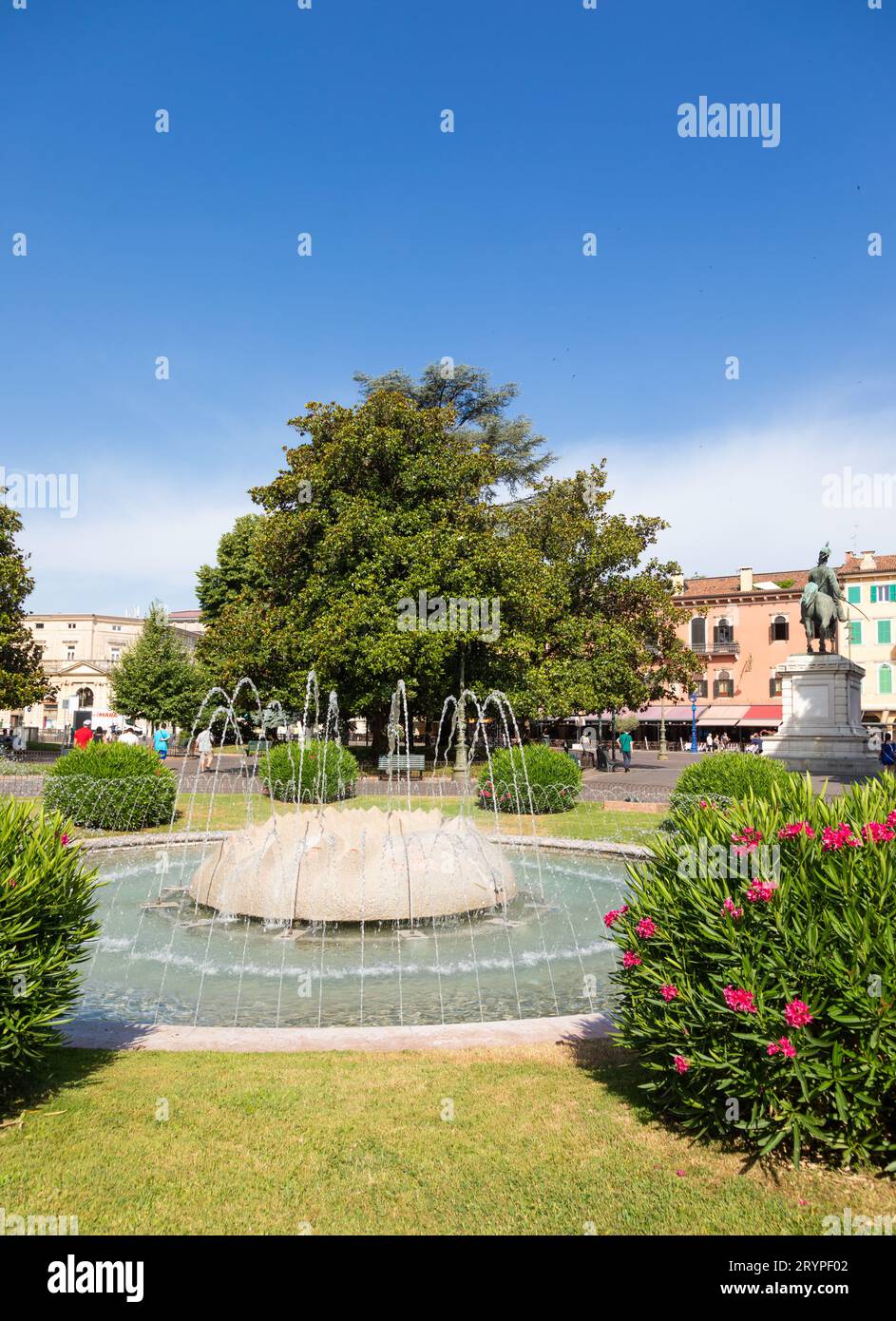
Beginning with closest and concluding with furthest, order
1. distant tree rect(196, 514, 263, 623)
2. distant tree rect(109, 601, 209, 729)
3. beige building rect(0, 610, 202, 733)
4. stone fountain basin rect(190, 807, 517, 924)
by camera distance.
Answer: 1. stone fountain basin rect(190, 807, 517, 924)
2. distant tree rect(109, 601, 209, 729)
3. distant tree rect(196, 514, 263, 623)
4. beige building rect(0, 610, 202, 733)

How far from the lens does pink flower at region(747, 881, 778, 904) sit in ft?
14.0

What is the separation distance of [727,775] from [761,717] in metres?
43.4

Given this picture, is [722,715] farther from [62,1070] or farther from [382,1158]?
[382,1158]

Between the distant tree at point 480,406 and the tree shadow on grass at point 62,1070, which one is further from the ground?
the distant tree at point 480,406

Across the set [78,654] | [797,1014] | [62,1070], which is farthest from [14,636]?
[78,654]

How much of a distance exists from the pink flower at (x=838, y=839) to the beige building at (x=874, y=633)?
5576cm

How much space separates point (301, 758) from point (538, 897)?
10.6 metres

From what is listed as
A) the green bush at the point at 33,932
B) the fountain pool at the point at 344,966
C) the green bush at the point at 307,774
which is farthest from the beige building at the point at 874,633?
the green bush at the point at 33,932

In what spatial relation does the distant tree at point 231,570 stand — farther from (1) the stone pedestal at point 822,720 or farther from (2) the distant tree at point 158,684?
(1) the stone pedestal at point 822,720

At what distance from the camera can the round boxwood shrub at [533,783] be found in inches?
791

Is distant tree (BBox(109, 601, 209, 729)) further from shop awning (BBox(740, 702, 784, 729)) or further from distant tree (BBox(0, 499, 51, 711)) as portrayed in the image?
shop awning (BBox(740, 702, 784, 729))

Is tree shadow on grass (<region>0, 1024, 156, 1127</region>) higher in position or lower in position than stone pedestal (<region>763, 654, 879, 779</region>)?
lower

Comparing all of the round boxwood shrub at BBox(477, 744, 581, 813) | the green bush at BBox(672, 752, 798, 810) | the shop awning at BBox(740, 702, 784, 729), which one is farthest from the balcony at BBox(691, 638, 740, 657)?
the green bush at BBox(672, 752, 798, 810)
